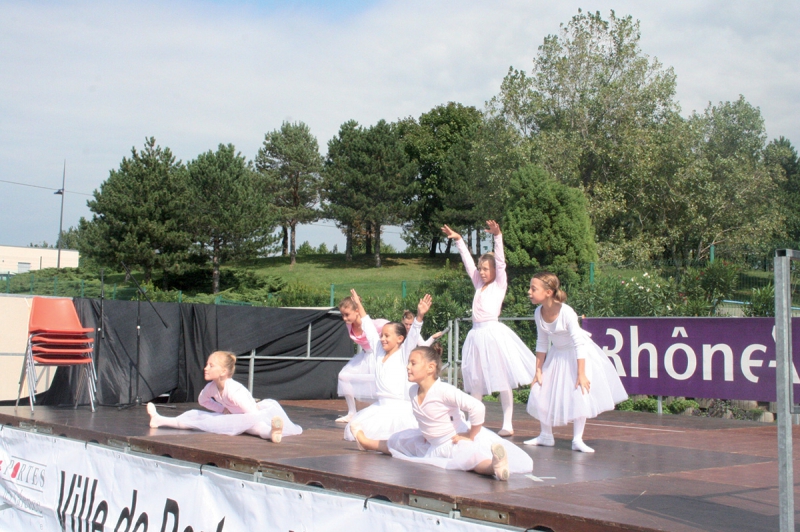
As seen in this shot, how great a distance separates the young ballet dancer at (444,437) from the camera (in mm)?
4031

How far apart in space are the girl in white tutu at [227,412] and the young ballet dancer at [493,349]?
1.69 meters

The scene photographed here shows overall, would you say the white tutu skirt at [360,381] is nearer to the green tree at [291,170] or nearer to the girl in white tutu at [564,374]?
the girl in white tutu at [564,374]

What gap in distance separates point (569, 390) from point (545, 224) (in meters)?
17.5

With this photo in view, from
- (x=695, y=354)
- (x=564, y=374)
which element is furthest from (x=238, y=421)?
(x=695, y=354)

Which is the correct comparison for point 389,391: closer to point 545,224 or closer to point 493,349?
point 493,349

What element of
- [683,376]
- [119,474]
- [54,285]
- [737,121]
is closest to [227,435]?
[119,474]

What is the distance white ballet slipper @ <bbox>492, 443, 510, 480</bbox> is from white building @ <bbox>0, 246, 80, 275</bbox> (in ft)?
189

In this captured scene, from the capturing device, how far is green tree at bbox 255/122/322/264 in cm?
5294

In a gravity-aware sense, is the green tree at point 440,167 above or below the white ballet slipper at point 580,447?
above

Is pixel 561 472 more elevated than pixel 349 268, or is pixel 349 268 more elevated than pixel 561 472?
pixel 349 268

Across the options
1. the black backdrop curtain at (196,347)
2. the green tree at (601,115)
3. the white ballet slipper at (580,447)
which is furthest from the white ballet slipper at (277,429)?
the green tree at (601,115)

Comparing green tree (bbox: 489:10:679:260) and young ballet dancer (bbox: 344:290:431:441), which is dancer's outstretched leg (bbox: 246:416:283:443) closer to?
young ballet dancer (bbox: 344:290:431:441)

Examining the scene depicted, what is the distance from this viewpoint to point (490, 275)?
6.06 meters

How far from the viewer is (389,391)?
582 centimetres
